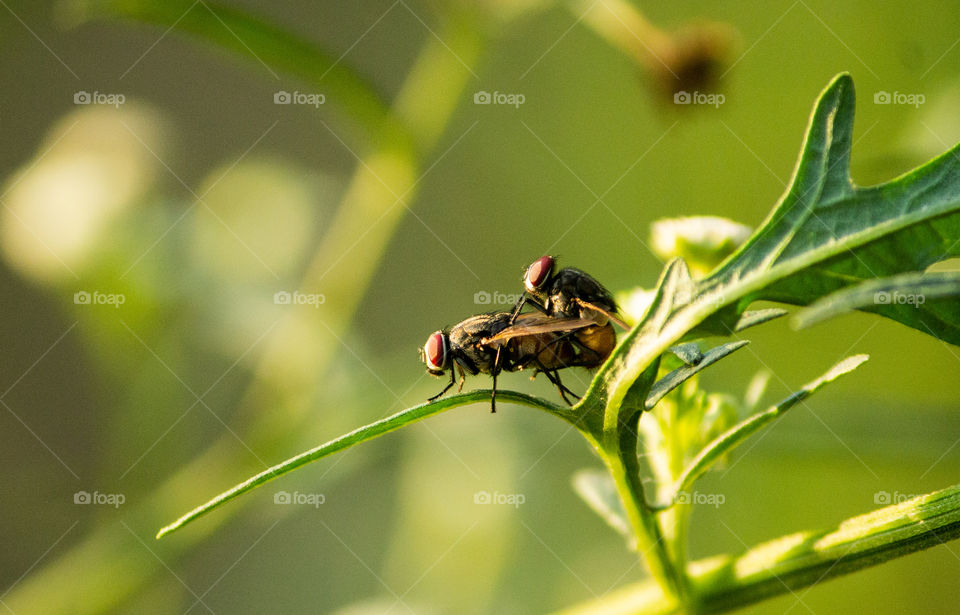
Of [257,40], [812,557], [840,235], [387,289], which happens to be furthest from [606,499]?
[387,289]

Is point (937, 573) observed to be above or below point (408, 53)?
below

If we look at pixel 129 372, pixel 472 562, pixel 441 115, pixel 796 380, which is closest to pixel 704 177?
pixel 796 380

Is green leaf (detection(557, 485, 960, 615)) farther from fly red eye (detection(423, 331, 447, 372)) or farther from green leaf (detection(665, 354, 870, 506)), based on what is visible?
fly red eye (detection(423, 331, 447, 372))

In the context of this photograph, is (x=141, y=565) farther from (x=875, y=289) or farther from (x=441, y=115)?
(x=875, y=289)

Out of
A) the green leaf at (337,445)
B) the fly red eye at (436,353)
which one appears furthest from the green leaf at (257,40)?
the green leaf at (337,445)

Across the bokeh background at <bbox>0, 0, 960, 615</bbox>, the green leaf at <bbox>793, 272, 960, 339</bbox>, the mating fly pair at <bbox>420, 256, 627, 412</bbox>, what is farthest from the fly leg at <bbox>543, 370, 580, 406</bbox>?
the green leaf at <bbox>793, 272, 960, 339</bbox>

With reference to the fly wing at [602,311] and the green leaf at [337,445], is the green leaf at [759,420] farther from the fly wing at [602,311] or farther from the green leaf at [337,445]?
the fly wing at [602,311]

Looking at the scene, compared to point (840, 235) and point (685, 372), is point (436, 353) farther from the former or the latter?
point (840, 235)
